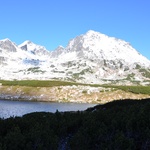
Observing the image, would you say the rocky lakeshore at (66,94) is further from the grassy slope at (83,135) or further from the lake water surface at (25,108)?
the grassy slope at (83,135)

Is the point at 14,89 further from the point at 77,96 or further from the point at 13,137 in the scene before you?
the point at 13,137

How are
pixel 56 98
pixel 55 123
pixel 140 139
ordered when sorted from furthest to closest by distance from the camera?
pixel 56 98, pixel 55 123, pixel 140 139

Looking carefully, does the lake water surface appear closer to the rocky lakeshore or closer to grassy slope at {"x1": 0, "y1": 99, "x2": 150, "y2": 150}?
the rocky lakeshore

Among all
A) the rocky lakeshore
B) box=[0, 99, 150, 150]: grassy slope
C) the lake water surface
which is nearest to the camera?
box=[0, 99, 150, 150]: grassy slope

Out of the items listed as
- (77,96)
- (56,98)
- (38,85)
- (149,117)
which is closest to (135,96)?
(77,96)

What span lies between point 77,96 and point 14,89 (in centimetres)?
4325

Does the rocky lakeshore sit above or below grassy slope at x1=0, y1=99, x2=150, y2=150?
above

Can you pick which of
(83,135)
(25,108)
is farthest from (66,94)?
(83,135)

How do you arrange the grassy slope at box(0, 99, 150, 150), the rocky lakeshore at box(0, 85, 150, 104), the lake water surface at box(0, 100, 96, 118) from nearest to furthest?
the grassy slope at box(0, 99, 150, 150), the lake water surface at box(0, 100, 96, 118), the rocky lakeshore at box(0, 85, 150, 104)

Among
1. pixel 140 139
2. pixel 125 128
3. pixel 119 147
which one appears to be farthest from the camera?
pixel 125 128

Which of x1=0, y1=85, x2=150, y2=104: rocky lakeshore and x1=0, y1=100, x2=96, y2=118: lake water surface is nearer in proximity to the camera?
x1=0, y1=100, x2=96, y2=118: lake water surface

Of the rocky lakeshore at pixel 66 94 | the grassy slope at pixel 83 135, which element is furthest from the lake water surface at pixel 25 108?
the grassy slope at pixel 83 135

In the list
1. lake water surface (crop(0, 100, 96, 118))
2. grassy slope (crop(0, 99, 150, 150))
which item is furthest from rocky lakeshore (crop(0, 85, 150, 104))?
grassy slope (crop(0, 99, 150, 150))

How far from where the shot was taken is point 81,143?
12.8m
